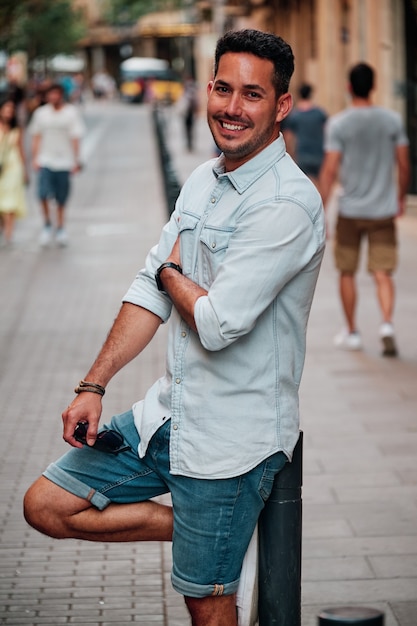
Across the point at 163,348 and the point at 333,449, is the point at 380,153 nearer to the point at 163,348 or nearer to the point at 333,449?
the point at 163,348

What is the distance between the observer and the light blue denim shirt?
3084 mm

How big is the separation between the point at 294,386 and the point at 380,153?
217 inches

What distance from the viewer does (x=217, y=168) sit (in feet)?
10.9

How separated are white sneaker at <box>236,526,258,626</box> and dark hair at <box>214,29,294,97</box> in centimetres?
120

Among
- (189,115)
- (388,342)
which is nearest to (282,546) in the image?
(388,342)

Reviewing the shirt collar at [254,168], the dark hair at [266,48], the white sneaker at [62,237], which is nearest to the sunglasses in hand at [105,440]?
the shirt collar at [254,168]

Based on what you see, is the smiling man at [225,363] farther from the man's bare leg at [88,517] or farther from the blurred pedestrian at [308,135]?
the blurred pedestrian at [308,135]

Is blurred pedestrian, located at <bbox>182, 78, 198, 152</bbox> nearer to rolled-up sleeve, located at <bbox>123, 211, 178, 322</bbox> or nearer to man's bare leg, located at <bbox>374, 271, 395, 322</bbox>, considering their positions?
man's bare leg, located at <bbox>374, 271, 395, 322</bbox>

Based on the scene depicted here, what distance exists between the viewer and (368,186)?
859 centimetres

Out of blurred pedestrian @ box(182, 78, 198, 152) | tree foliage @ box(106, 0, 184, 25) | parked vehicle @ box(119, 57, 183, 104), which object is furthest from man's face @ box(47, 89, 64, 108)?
parked vehicle @ box(119, 57, 183, 104)

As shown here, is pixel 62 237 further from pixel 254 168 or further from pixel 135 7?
pixel 135 7

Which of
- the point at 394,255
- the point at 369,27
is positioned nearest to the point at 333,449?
the point at 394,255

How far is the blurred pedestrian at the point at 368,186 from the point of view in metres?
8.48

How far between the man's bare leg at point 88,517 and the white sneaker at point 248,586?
Result: 0.25 m
